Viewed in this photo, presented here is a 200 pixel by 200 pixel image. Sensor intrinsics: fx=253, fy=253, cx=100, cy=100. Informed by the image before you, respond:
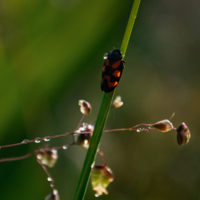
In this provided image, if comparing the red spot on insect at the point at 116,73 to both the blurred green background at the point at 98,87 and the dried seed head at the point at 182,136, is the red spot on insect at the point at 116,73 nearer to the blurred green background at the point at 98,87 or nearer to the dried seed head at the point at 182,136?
the dried seed head at the point at 182,136

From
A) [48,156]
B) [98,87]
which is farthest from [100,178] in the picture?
[98,87]

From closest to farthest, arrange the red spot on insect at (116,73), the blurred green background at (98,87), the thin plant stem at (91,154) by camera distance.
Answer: the thin plant stem at (91,154)
the red spot on insect at (116,73)
the blurred green background at (98,87)

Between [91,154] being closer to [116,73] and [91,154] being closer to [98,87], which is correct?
[116,73]

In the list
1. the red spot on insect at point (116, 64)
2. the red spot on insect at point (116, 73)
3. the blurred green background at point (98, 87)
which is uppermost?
the red spot on insect at point (116, 64)

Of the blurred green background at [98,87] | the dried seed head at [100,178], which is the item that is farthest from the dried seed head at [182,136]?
the blurred green background at [98,87]

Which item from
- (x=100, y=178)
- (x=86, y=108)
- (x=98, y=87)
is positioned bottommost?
(x=98, y=87)

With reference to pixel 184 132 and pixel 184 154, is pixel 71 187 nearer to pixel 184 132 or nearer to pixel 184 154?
pixel 184 154

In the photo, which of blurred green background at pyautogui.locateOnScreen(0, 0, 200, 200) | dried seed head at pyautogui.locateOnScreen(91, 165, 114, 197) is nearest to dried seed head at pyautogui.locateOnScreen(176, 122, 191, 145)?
dried seed head at pyautogui.locateOnScreen(91, 165, 114, 197)

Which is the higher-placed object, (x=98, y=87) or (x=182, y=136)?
(x=182, y=136)
